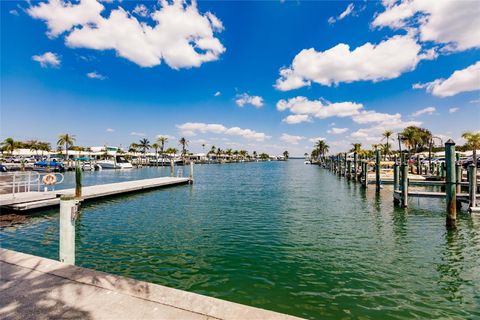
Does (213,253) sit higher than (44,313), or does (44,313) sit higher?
(44,313)

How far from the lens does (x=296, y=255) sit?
36.3ft

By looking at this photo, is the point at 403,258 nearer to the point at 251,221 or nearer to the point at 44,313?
the point at 251,221

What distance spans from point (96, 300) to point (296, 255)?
317 inches

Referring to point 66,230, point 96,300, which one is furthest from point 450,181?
point 66,230

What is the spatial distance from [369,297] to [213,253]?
5966mm

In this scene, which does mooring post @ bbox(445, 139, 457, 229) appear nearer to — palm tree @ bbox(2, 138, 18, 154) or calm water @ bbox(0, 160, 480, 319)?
calm water @ bbox(0, 160, 480, 319)

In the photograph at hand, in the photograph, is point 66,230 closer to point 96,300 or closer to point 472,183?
point 96,300

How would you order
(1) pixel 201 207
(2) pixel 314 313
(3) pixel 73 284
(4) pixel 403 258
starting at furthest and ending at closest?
(1) pixel 201 207 < (4) pixel 403 258 < (2) pixel 314 313 < (3) pixel 73 284

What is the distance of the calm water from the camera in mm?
7574

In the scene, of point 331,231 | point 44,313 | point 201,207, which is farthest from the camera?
point 201,207

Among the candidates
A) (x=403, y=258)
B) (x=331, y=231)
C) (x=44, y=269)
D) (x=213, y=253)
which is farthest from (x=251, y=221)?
(x=44, y=269)

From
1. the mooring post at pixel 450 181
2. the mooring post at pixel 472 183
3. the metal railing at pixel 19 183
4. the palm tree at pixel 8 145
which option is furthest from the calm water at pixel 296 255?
the palm tree at pixel 8 145

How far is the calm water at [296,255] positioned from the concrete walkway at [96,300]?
126 inches

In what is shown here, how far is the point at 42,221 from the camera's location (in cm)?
1639
